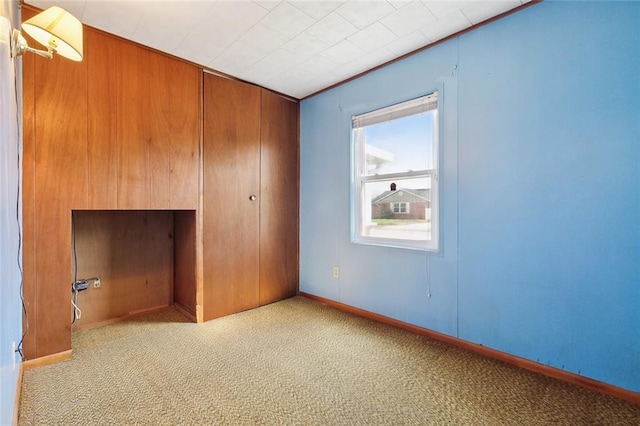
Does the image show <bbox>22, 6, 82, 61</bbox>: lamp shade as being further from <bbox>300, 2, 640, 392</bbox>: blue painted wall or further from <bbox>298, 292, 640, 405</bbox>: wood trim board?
<bbox>298, 292, 640, 405</bbox>: wood trim board

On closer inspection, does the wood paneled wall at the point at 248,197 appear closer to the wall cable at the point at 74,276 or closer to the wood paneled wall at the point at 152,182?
the wood paneled wall at the point at 152,182

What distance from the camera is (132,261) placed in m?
2.87

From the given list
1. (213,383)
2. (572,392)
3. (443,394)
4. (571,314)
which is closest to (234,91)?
(213,383)

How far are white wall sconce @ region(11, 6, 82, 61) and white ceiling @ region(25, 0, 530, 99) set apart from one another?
1.83 feet

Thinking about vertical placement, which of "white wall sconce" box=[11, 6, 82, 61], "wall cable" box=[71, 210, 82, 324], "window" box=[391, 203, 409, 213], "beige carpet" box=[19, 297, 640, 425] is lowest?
"beige carpet" box=[19, 297, 640, 425]

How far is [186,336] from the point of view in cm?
240

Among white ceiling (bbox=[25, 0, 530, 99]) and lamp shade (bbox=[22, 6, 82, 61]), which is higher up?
white ceiling (bbox=[25, 0, 530, 99])

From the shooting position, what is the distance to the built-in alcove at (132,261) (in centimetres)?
259

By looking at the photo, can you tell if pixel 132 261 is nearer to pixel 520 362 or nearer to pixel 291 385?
pixel 291 385

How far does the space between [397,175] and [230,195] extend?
1.65 meters

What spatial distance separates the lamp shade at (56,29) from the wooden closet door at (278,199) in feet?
5.87

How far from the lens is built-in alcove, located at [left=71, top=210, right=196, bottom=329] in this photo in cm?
259

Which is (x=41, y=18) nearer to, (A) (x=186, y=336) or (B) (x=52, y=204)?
(B) (x=52, y=204)

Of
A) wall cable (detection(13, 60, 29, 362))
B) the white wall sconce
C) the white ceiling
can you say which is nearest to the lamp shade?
the white wall sconce
